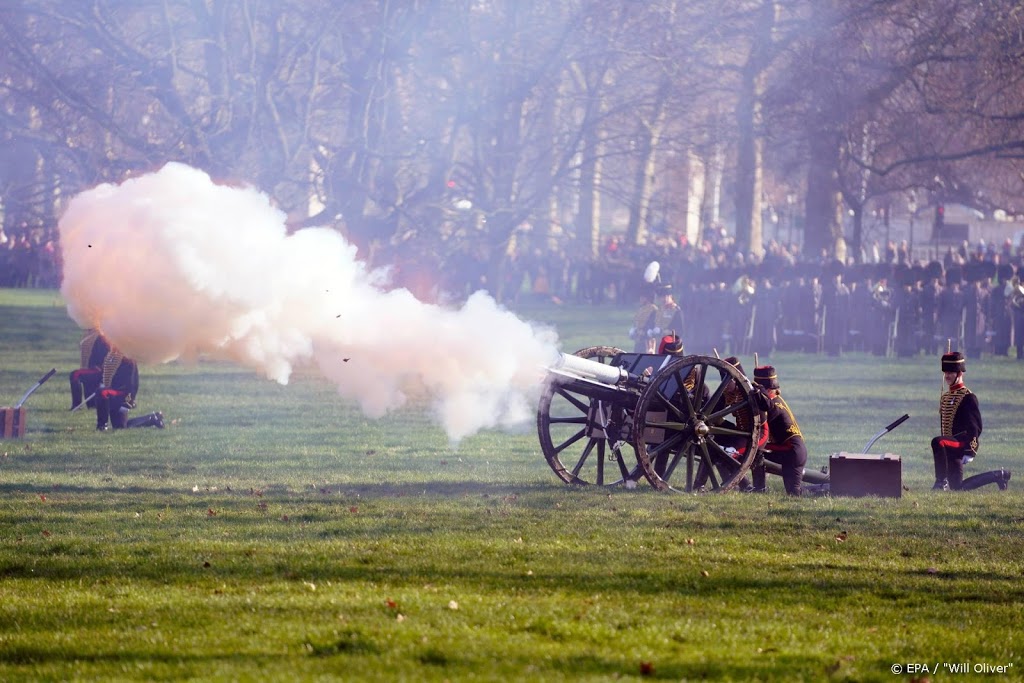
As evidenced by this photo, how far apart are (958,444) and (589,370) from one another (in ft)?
12.3

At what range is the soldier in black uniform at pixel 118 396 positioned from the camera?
17734 millimetres

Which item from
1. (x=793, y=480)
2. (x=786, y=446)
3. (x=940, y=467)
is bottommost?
(x=793, y=480)

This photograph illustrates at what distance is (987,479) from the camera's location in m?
13.1

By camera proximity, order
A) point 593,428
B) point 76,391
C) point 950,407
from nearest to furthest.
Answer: point 593,428 → point 950,407 → point 76,391

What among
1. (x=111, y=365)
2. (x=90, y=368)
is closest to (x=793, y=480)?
(x=111, y=365)

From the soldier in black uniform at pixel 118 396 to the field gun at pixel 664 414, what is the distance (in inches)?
294

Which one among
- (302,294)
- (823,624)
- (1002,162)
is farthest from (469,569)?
(1002,162)

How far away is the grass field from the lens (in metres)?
6.95

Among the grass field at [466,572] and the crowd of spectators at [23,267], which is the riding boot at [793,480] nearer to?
the grass field at [466,572]

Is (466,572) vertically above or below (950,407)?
below

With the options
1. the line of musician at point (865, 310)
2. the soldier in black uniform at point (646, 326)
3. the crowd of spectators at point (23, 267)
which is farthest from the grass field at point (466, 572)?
the crowd of spectators at point (23, 267)

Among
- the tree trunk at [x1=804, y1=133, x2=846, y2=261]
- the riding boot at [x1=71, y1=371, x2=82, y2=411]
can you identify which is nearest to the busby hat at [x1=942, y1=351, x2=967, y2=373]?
the riding boot at [x1=71, y1=371, x2=82, y2=411]

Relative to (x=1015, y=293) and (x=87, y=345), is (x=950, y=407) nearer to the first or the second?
(x=87, y=345)

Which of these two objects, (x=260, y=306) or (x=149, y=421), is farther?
(x=149, y=421)
